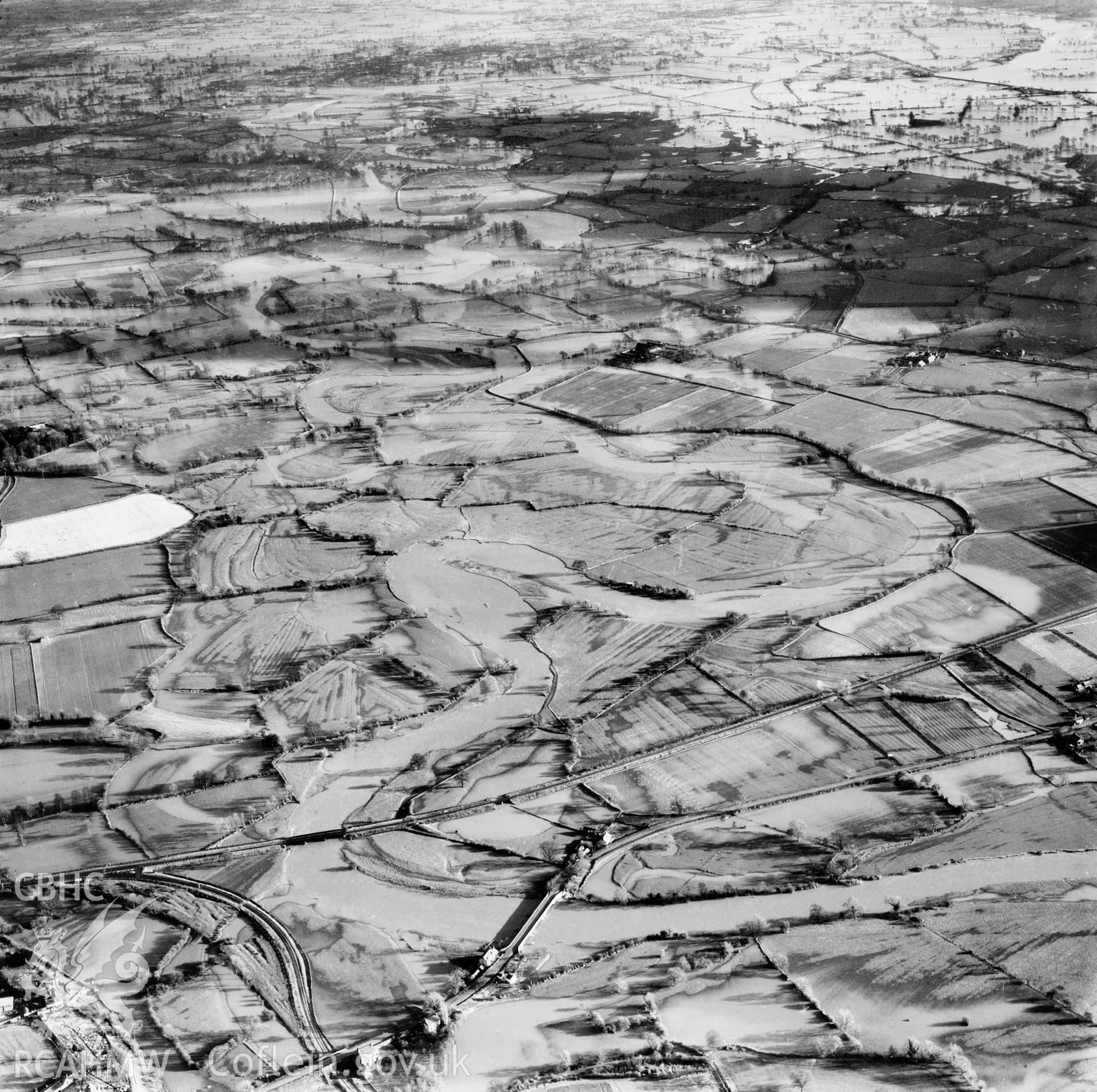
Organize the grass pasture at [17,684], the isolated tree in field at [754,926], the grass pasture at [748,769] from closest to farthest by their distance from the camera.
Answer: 1. the isolated tree in field at [754,926]
2. the grass pasture at [748,769]
3. the grass pasture at [17,684]

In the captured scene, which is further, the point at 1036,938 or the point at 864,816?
the point at 864,816

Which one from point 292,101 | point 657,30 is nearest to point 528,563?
point 292,101

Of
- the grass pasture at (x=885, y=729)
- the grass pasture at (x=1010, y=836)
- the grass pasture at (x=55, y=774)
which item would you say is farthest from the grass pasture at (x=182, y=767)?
the grass pasture at (x=1010, y=836)

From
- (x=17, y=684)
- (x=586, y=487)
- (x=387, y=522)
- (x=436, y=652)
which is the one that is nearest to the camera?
(x=17, y=684)

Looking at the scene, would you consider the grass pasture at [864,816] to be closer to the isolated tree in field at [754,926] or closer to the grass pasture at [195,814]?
the isolated tree in field at [754,926]

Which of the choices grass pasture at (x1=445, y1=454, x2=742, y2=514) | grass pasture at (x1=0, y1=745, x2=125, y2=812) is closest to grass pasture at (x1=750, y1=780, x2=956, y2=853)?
grass pasture at (x1=0, y1=745, x2=125, y2=812)

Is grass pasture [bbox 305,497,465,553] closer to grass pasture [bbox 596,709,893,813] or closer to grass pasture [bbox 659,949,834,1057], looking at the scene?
grass pasture [bbox 596,709,893,813]

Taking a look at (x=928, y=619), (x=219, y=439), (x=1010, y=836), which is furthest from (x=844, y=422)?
(x=1010, y=836)

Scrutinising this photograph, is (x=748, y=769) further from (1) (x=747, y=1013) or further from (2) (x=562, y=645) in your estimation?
(1) (x=747, y=1013)
